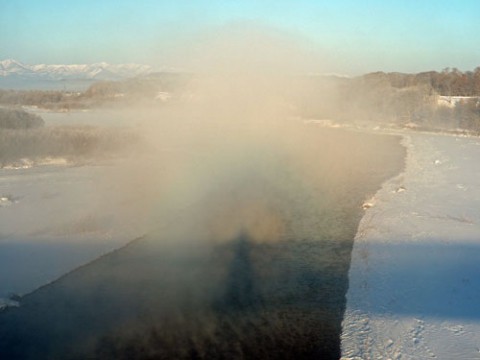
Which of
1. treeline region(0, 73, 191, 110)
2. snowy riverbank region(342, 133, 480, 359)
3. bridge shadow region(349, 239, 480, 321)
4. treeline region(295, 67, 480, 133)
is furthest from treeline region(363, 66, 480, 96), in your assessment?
bridge shadow region(349, 239, 480, 321)

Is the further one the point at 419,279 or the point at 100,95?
the point at 100,95

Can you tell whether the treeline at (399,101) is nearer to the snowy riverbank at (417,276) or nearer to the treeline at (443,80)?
the treeline at (443,80)

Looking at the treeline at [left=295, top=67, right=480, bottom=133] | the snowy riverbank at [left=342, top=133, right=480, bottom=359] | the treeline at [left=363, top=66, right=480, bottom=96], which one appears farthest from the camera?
the treeline at [left=363, top=66, right=480, bottom=96]

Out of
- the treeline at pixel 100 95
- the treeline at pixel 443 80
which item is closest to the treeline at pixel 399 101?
the treeline at pixel 443 80

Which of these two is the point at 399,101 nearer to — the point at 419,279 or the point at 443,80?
the point at 443,80

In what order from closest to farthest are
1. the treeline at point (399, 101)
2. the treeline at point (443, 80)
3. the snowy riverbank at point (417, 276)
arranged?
the snowy riverbank at point (417, 276)
the treeline at point (399, 101)
the treeline at point (443, 80)

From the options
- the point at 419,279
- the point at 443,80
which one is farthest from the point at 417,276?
the point at 443,80

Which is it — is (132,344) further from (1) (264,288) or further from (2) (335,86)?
(2) (335,86)

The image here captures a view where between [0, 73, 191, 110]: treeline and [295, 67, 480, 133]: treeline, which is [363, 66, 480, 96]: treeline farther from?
[0, 73, 191, 110]: treeline
